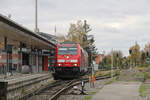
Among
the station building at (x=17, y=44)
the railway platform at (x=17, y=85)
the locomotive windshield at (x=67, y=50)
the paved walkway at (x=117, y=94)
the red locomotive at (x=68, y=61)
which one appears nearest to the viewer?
the railway platform at (x=17, y=85)

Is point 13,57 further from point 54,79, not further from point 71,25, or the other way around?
point 71,25

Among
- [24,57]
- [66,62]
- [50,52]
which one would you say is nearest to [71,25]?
[50,52]

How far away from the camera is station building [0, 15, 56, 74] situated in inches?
628

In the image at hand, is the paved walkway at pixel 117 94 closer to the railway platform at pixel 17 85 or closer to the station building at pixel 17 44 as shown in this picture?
the railway platform at pixel 17 85

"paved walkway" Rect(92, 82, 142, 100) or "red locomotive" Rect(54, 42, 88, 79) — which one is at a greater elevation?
"red locomotive" Rect(54, 42, 88, 79)

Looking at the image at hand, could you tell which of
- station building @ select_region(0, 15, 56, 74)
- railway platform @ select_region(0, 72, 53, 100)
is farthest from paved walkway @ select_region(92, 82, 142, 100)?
station building @ select_region(0, 15, 56, 74)

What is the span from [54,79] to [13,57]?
6.23 m

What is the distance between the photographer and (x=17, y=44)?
2706 centimetres

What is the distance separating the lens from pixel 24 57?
30.1m

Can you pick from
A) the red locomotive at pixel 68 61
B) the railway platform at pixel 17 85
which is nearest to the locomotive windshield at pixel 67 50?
the red locomotive at pixel 68 61

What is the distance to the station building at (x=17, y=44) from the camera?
1595cm

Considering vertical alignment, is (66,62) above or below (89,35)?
below

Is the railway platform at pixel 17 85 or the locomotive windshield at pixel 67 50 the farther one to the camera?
the locomotive windshield at pixel 67 50

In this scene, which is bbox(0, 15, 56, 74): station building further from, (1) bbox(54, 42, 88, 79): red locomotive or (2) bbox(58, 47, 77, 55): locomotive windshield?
(1) bbox(54, 42, 88, 79): red locomotive
